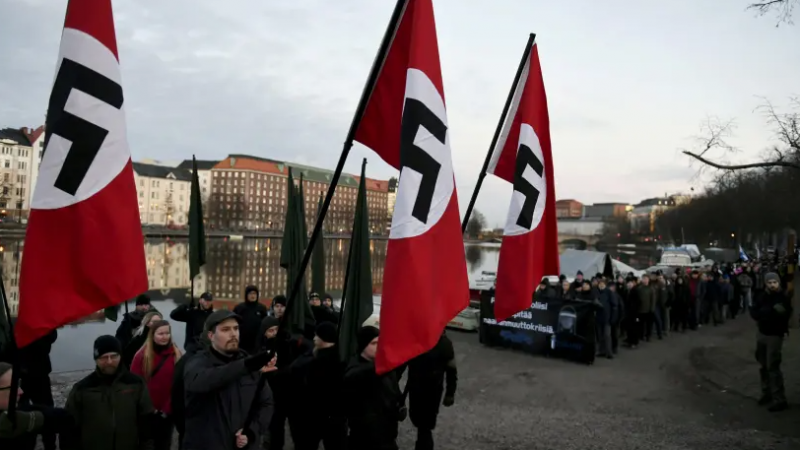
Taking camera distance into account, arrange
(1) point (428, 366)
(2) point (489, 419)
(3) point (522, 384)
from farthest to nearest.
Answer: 1. (3) point (522, 384)
2. (2) point (489, 419)
3. (1) point (428, 366)

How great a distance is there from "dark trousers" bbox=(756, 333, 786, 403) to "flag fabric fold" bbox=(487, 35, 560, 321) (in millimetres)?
5270

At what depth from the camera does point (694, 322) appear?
1833 cm

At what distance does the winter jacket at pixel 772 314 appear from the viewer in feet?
28.9

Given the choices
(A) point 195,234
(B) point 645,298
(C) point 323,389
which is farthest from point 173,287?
(C) point 323,389

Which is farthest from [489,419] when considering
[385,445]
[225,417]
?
[225,417]

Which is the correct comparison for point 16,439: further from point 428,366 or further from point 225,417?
point 428,366

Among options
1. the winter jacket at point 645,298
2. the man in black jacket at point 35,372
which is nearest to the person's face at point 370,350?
the man in black jacket at point 35,372

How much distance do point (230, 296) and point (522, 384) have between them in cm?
2171

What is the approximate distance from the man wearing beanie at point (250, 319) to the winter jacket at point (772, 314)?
802 cm

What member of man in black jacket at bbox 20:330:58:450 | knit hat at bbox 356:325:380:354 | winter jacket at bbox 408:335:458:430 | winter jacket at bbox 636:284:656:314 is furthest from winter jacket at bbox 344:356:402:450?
winter jacket at bbox 636:284:656:314

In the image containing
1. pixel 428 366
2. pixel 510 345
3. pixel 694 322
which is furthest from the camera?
pixel 694 322

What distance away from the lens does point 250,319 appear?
8.63 metres

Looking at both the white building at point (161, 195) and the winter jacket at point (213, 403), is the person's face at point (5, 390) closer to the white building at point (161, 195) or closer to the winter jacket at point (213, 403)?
the winter jacket at point (213, 403)

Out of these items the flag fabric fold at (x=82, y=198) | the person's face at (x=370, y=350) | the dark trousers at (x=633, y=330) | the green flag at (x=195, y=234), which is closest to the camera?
the flag fabric fold at (x=82, y=198)
